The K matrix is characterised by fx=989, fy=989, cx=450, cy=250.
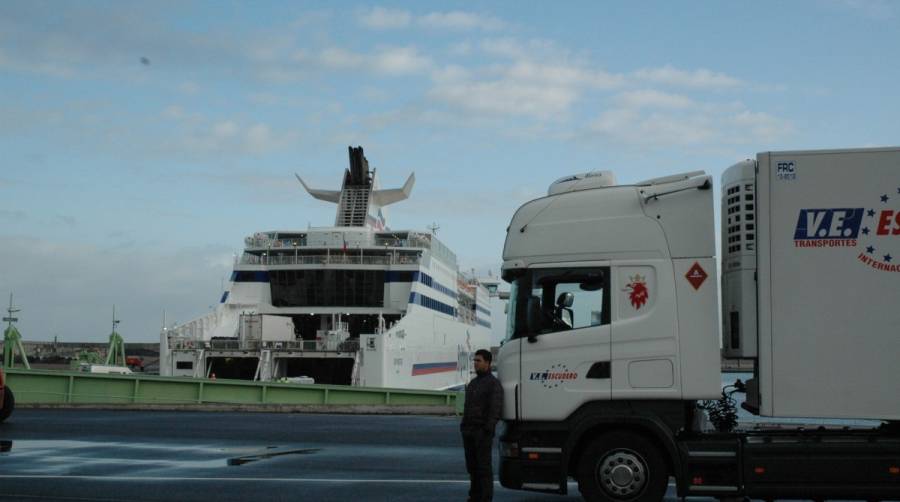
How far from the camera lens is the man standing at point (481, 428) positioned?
9523 millimetres

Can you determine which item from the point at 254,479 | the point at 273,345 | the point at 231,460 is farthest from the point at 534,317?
the point at 273,345

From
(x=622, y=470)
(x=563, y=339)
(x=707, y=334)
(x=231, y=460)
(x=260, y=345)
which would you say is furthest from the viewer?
(x=260, y=345)

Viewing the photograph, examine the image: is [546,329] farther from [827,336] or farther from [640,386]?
[827,336]

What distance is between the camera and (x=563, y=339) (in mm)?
9688

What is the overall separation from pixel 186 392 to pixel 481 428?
21.9 m

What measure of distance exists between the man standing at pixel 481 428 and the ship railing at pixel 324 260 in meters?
35.4

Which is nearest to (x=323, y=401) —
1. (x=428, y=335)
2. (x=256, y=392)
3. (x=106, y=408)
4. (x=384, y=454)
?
(x=256, y=392)

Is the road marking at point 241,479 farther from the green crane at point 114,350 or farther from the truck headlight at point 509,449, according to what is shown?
the green crane at point 114,350

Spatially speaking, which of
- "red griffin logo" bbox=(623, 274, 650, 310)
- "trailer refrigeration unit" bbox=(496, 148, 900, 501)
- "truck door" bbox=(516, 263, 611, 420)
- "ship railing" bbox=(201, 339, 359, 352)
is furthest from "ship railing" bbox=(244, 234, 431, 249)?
"red griffin logo" bbox=(623, 274, 650, 310)

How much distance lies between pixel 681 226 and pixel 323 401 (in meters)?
20.4

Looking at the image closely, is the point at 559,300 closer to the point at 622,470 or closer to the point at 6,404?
the point at 622,470

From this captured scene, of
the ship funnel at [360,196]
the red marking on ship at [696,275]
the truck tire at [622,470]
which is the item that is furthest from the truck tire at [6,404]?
the ship funnel at [360,196]

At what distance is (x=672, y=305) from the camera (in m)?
9.54

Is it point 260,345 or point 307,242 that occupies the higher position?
point 307,242
